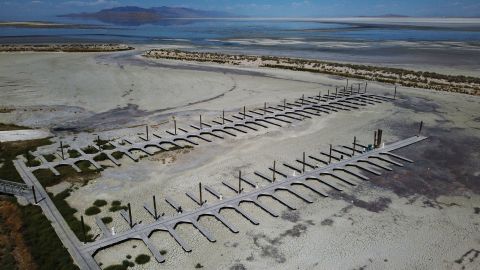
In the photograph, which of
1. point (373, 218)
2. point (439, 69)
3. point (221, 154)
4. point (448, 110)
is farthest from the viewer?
point (439, 69)

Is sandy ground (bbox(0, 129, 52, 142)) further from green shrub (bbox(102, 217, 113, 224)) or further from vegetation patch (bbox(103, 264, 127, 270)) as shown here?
vegetation patch (bbox(103, 264, 127, 270))

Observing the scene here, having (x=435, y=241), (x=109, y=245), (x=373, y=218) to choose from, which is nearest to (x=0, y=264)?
(x=109, y=245)

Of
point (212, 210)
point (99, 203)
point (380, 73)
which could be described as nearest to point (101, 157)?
point (99, 203)

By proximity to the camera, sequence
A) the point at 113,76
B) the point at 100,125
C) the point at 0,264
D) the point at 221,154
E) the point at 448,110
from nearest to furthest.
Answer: the point at 0,264 < the point at 221,154 < the point at 100,125 < the point at 448,110 < the point at 113,76

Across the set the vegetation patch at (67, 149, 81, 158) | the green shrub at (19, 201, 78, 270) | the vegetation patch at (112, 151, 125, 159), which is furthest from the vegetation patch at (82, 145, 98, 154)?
the green shrub at (19, 201, 78, 270)

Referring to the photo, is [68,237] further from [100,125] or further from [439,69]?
[439,69]

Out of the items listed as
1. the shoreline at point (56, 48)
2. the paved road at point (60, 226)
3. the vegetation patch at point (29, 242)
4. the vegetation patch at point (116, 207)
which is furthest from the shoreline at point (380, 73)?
the vegetation patch at point (29, 242)
